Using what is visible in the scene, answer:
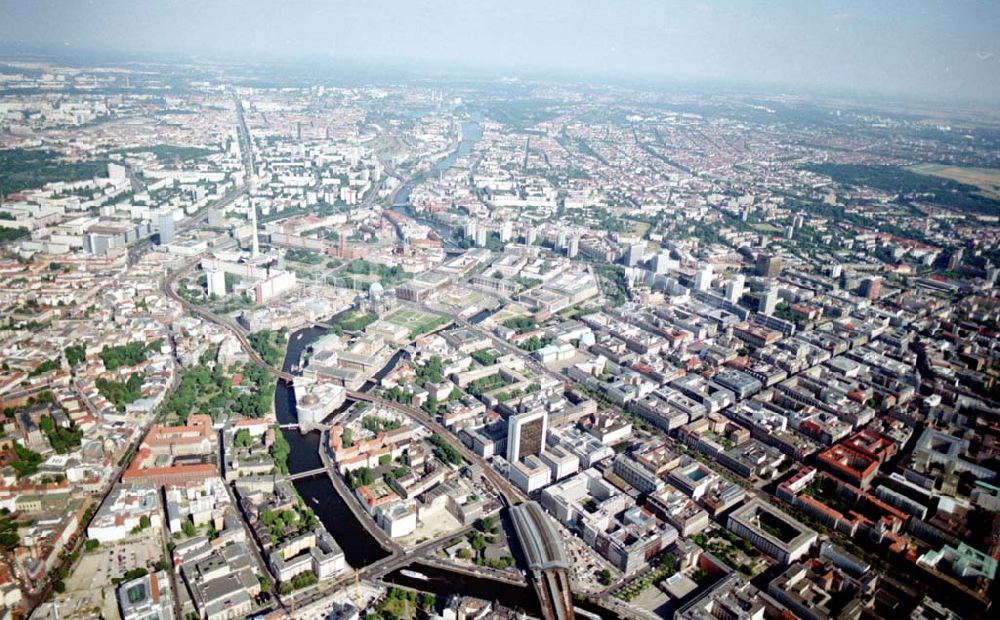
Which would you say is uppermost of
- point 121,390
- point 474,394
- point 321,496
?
point 121,390

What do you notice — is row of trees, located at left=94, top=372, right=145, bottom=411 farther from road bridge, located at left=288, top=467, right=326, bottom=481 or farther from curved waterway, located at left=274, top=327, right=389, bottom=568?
road bridge, located at left=288, top=467, right=326, bottom=481

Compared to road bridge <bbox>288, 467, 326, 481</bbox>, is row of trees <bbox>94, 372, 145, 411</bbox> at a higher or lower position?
higher

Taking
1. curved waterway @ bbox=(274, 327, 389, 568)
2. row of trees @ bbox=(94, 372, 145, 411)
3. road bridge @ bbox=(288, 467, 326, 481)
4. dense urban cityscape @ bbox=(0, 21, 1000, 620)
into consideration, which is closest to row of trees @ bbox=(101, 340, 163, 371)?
dense urban cityscape @ bbox=(0, 21, 1000, 620)

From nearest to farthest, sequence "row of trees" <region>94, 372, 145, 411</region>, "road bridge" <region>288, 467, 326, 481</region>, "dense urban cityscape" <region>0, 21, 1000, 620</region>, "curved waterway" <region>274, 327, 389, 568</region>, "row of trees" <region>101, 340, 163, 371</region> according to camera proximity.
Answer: "dense urban cityscape" <region>0, 21, 1000, 620</region>
"curved waterway" <region>274, 327, 389, 568</region>
"road bridge" <region>288, 467, 326, 481</region>
"row of trees" <region>94, 372, 145, 411</region>
"row of trees" <region>101, 340, 163, 371</region>

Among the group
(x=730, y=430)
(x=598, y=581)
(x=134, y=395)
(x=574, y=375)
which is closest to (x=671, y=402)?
(x=730, y=430)

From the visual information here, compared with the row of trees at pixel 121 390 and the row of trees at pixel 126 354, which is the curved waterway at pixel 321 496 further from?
the row of trees at pixel 126 354

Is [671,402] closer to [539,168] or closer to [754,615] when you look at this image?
[754,615]

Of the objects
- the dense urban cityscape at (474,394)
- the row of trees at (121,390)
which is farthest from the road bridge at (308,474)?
the row of trees at (121,390)

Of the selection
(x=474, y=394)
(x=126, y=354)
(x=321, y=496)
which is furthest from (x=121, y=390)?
(x=474, y=394)

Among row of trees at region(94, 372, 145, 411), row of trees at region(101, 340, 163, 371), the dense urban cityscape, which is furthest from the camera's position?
row of trees at region(101, 340, 163, 371)

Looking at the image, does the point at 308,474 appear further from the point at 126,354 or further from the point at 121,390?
the point at 126,354
